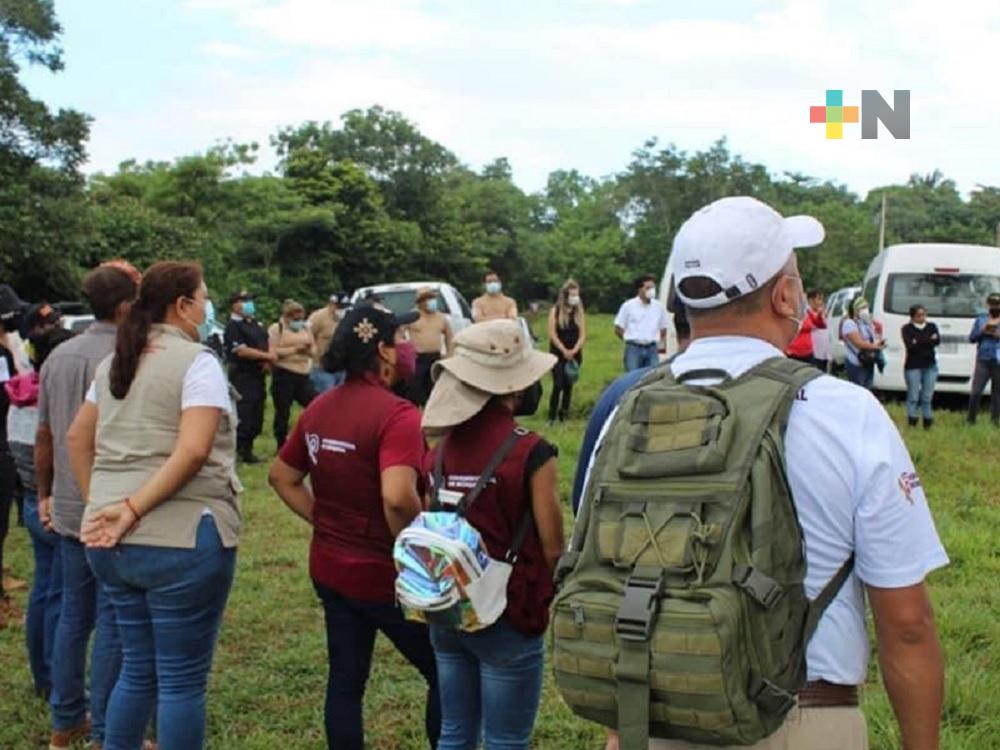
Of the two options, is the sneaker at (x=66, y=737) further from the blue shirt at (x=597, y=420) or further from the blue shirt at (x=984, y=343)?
the blue shirt at (x=984, y=343)

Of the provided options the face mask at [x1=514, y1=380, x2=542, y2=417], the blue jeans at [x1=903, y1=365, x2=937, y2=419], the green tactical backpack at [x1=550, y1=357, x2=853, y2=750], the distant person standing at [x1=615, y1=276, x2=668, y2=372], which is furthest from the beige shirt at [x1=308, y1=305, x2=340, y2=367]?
the green tactical backpack at [x1=550, y1=357, x2=853, y2=750]

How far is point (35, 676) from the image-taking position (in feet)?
15.8

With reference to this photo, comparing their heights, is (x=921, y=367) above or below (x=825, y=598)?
below

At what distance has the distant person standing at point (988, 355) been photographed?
492 inches

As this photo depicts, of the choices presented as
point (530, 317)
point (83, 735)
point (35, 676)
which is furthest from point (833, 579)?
point (530, 317)

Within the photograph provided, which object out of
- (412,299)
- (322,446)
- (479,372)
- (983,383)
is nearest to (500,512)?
(479,372)

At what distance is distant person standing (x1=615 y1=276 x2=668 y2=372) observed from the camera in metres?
12.7

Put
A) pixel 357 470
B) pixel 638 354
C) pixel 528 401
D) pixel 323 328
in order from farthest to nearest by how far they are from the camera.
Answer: pixel 638 354 → pixel 323 328 → pixel 357 470 → pixel 528 401

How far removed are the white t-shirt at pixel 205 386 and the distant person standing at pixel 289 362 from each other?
7445mm

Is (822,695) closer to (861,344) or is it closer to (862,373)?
(861,344)

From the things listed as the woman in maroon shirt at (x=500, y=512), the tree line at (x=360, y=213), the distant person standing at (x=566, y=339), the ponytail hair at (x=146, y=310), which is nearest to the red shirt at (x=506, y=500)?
the woman in maroon shirt at (x=500, y=512)

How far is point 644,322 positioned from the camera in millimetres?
12680

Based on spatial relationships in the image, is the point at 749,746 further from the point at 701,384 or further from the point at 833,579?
the point at 701,384

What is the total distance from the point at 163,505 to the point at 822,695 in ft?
6.89
